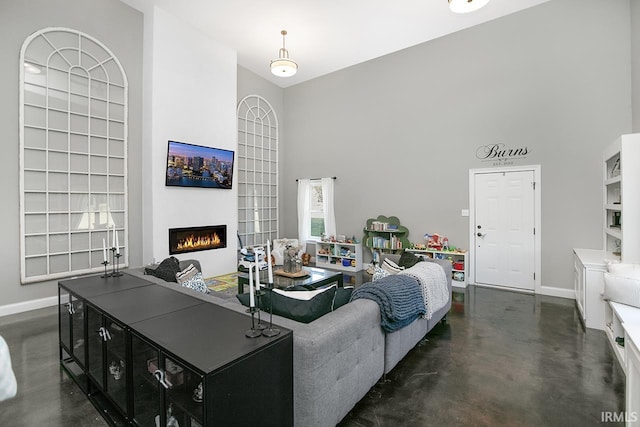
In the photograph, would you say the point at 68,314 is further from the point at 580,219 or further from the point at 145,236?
the point at 580,219

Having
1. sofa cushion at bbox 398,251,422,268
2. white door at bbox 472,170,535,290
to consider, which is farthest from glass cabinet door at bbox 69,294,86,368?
white door at bbox 472,170,535,290

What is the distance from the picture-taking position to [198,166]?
5.41 meters

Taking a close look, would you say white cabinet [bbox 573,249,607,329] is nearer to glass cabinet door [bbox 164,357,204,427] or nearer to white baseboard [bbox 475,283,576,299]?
white baseboard [bbox 475,283,576,299]

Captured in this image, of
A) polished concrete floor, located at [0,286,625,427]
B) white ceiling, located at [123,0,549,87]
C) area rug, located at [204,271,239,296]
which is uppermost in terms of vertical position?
white ceiling, located at [123,0,549,87]

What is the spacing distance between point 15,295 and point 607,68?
8511 millimetres

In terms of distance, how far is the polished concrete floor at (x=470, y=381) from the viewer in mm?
1996

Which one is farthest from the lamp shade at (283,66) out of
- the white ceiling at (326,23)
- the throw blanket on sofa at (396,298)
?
the throw blanket on sofa at (396,298)

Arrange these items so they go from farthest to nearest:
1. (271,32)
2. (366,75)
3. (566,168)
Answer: (366,75), (271,32), (566,168)

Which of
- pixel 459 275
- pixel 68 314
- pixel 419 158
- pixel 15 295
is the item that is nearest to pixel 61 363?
pixel 68 314

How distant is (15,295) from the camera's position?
12.6ft

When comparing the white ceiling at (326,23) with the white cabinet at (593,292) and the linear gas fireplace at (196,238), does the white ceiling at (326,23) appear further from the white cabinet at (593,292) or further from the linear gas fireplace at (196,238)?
the white cabinet at (593,292)

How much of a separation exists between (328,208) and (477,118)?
11.3 ft

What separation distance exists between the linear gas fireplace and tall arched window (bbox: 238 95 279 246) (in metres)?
0.85

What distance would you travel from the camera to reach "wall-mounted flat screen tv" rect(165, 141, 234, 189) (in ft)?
16.5
